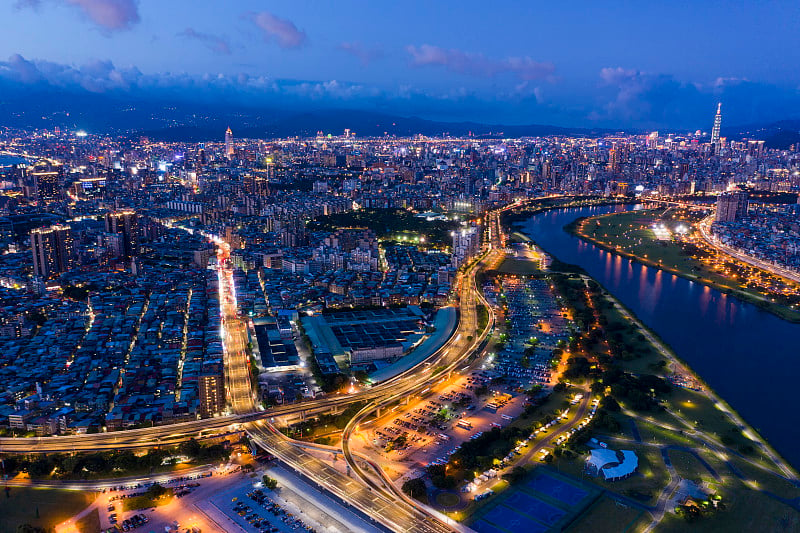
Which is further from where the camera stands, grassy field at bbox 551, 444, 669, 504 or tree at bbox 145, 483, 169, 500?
grassy field at bbox 551, 444, 669, 504

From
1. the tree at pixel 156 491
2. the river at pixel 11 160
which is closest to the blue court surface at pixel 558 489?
the tree at pixel 156 491

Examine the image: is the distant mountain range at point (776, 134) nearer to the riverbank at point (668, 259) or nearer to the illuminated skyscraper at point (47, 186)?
the riverbank at point (668, 259)

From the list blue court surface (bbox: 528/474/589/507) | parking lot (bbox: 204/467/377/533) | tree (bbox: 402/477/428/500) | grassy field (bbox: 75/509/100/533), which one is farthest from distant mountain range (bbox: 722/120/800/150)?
grassy field (bbox: 75/509/100/533)

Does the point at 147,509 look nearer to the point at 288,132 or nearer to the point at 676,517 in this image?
the point at 676,517

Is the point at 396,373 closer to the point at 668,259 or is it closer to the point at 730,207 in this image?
the point at 668,259

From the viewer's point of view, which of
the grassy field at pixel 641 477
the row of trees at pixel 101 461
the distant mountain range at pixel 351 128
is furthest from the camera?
the distant mountain range at pixel 351 128

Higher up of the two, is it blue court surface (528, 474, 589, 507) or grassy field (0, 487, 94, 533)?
blue court surface (528, 474, 589, 507)

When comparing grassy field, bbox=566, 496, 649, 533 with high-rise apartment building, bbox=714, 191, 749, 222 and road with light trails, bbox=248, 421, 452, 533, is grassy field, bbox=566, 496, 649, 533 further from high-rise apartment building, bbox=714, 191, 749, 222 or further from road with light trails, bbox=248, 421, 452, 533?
high-rise apartment building, bbox=714, 191, 749, 222
